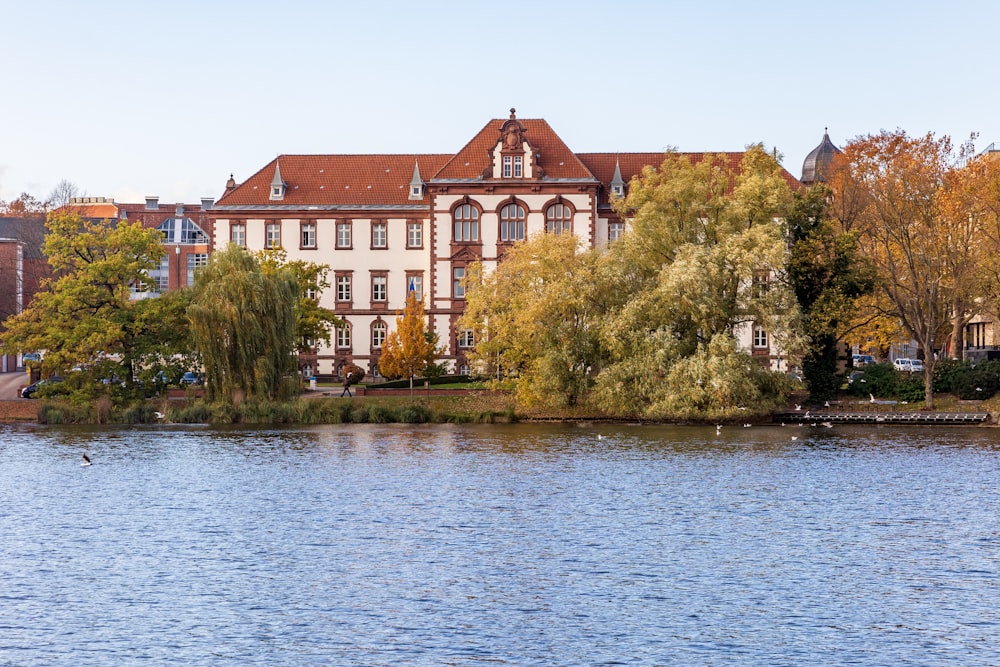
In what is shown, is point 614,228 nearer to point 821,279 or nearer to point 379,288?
point 379,288

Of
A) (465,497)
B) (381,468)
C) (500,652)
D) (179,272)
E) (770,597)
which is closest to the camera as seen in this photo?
(500,652)

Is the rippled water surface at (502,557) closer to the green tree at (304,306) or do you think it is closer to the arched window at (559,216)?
the green tree at (304,306)

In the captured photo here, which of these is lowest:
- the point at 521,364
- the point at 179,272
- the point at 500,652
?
the point at 500,652

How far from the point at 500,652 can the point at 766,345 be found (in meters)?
72.2

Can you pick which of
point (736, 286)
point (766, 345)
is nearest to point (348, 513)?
point (736, 286)

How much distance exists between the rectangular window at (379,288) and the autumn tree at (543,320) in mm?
26629

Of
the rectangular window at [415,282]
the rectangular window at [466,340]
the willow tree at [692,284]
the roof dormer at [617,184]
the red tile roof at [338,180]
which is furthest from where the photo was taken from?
the red tile roof at [338,180]

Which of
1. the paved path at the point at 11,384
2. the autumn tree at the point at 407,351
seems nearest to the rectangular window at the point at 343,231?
the autumn tree at the point at 407,351

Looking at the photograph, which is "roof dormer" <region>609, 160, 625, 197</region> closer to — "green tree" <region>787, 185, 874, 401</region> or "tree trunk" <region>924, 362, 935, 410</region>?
"green tree" <region>787, 185, 874, 401</region>

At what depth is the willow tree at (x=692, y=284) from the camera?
62.9m

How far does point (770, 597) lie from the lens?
2589 centimetres

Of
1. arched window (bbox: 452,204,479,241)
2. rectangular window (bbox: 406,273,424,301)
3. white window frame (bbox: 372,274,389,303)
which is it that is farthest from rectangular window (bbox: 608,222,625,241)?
white window frame (bbox: 372,274,389,303)

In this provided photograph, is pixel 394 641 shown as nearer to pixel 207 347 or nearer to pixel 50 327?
pixel 207 347

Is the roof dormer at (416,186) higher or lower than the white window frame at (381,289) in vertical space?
higher
